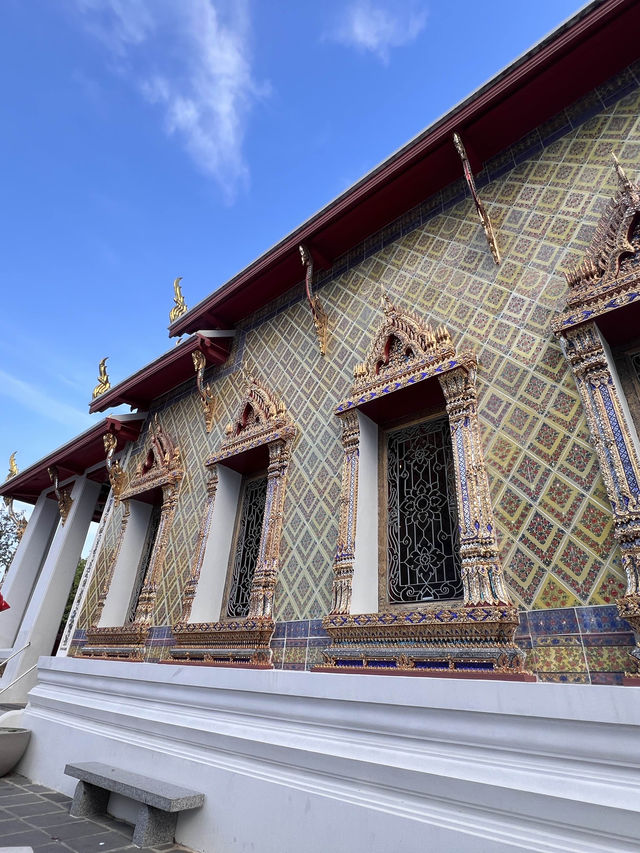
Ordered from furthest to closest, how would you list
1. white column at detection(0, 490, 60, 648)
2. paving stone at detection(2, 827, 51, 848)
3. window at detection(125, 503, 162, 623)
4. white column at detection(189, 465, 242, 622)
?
1. white column at detection(0, 490, 60, 648)
2. window at detection(125, 503, 162, 623)
3. white column at detection(189, 465, 242, 622)
4. paving stone at detection(2, 827, 51, 848)

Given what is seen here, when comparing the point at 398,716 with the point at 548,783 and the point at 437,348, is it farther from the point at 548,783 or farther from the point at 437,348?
the point at 437,348

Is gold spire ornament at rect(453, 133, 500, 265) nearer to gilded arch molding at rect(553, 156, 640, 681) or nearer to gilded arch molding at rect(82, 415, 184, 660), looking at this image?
gilded arch molding at rect(553, 156, 640, 681)

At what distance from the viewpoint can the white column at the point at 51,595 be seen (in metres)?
7.04

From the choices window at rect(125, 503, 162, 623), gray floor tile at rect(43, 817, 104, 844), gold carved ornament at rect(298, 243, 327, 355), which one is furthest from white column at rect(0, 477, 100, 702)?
gold carved ornament at rect(298, 243, 327, 355)

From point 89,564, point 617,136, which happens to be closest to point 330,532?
point 617,136

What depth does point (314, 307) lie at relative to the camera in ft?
15.1

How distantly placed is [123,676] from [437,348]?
353 centimetres

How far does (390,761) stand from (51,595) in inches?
267

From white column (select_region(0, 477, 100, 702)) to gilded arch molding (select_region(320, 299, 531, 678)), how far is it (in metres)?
5.76

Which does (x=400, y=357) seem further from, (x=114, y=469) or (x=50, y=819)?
(x=114, y=469)

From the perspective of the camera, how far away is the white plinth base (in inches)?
69.7

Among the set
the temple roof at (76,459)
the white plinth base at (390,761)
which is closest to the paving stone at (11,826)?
the white plinth base at (390,761)

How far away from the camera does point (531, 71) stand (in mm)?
3328

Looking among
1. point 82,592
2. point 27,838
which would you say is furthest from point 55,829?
point 82,592
